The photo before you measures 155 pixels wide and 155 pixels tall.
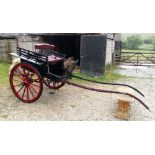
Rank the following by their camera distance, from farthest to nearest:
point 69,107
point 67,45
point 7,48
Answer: point 67,45 → point 7,48 → point 69,107

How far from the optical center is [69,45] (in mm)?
11516

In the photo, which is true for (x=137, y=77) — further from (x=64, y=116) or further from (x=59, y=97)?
(x=64, y=116)

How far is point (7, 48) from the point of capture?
35.4 ft

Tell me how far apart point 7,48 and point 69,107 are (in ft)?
22.6

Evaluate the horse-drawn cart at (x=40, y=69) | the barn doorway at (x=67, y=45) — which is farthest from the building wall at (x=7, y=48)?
the horse-drawn cart at (x=40, y=69)

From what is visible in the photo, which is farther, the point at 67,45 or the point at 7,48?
the point at 67,45

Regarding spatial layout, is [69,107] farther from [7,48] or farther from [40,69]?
[7,48]

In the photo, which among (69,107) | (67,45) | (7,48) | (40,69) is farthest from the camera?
(67,45)

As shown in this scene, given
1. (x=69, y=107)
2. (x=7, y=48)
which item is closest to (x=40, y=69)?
(x=69, y=107)

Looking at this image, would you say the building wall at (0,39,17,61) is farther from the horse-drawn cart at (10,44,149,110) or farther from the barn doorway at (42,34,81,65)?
the horse-drawn cart at (10,44,149,110)

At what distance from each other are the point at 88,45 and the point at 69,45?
3187mm

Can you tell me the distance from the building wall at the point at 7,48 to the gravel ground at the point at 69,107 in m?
4.52

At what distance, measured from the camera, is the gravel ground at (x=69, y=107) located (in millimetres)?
4742

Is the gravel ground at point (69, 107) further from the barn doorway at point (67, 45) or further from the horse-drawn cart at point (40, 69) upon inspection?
the barn doorway at point (67, 45)
